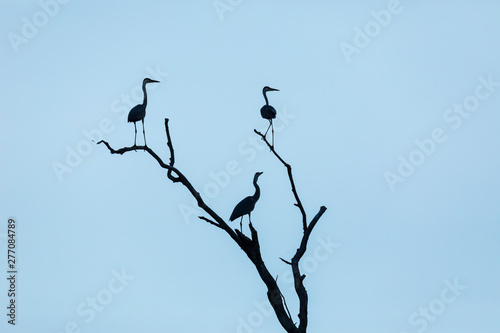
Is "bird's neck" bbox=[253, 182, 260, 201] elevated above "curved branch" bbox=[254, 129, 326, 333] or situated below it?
above

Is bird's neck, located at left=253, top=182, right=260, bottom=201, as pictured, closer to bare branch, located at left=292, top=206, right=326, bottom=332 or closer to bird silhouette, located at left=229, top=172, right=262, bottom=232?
bird silhouette, located at left=229, top=172, right=262, bottom=232

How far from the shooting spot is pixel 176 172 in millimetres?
10688

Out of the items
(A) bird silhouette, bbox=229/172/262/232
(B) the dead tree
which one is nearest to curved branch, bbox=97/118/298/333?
(B) the dead tree

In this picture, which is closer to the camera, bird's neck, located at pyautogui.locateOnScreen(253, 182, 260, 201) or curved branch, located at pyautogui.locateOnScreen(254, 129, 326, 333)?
curved branch, located at pyautogui.locateOnScreen(254, 129, 326, 333)

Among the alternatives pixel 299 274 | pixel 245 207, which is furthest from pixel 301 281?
pixel 245 207

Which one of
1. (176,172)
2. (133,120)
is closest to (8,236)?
(133,120)

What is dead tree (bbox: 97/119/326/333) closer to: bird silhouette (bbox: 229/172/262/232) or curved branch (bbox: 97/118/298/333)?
curved branch (bbox: 97/118/298/333)

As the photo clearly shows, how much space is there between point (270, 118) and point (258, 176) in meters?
4.21

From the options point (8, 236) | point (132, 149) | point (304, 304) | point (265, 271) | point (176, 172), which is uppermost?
point (8, 236)

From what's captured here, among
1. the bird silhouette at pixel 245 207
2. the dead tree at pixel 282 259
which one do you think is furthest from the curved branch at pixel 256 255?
the bird silhouette at pixel 245 207

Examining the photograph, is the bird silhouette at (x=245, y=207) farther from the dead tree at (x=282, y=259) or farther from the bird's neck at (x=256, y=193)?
the dead tree at (x=282, y=259)

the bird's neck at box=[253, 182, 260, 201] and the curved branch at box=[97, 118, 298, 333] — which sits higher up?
the bird's neck at box=[253, 182, 260, 201]

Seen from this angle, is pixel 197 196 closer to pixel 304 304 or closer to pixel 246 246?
pixel 246 246

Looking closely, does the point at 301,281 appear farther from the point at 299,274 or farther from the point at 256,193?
the point at 256,193
